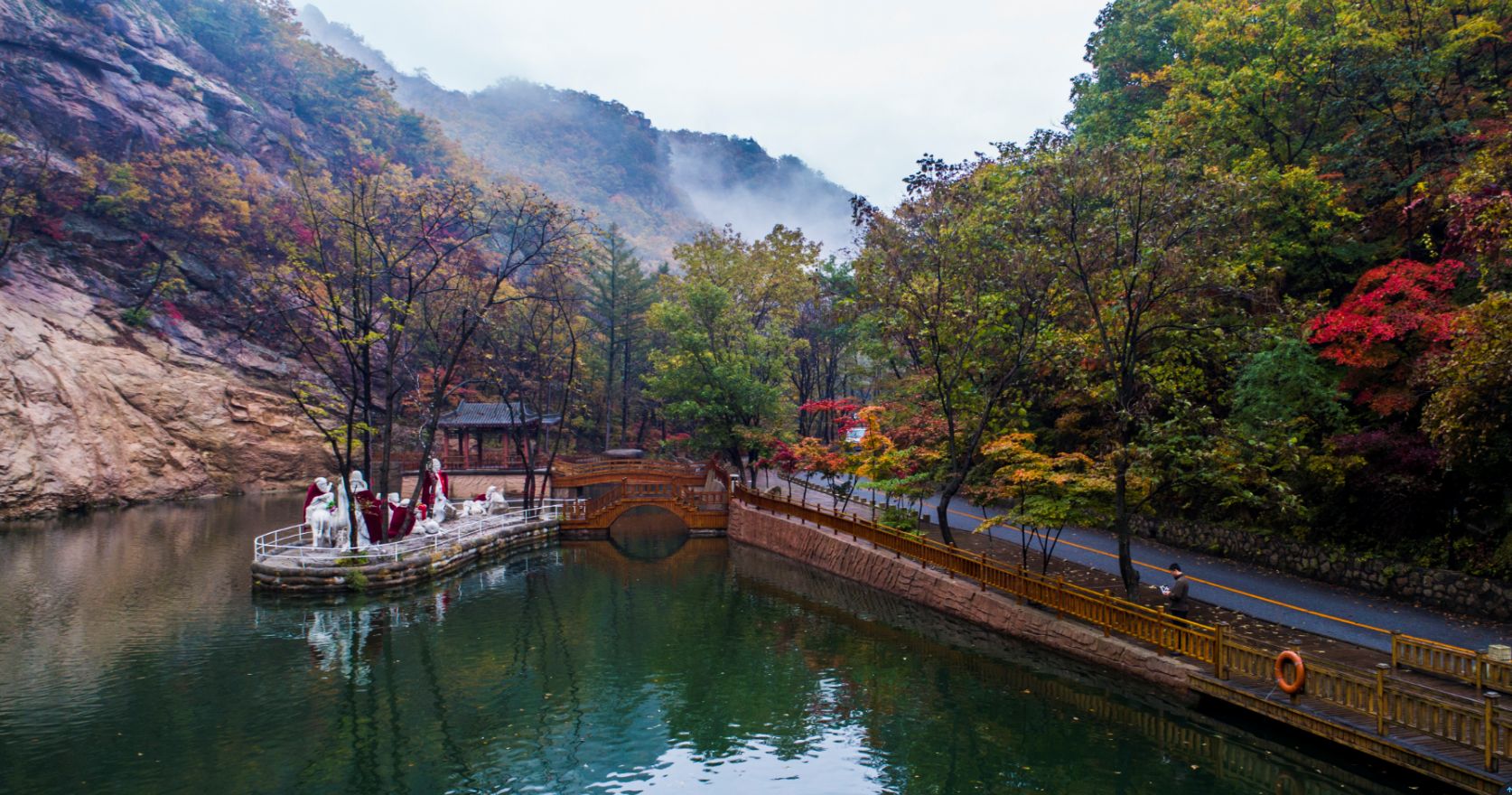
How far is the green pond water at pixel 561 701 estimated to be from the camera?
11.9m

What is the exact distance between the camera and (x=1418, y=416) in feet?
59.4

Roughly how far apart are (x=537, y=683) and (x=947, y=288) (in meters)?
17.0

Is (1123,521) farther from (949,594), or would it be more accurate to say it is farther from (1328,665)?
(1328,665)

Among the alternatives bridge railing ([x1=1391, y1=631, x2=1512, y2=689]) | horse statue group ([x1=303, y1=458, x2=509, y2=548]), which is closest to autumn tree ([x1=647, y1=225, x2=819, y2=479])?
horse statue group ([x1=303, y1=458, x2=509, y2=548])

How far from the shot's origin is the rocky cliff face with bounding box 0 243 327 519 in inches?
1377

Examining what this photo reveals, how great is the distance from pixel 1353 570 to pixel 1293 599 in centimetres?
201

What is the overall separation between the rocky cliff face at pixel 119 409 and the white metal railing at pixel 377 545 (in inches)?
588

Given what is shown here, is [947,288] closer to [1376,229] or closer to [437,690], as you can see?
[1376,229]

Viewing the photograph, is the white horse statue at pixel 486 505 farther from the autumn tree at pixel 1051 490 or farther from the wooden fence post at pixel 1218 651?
the wooden fence post at pixel 1218 651

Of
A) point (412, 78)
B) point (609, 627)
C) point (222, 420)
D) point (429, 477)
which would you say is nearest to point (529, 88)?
point (412, 78)

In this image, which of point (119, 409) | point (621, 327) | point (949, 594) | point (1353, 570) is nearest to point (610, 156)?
point (621, 327)

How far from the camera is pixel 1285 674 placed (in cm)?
1224

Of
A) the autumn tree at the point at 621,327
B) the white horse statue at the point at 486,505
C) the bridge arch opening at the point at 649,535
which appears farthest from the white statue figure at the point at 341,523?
the autumn tree at the point at 621,327

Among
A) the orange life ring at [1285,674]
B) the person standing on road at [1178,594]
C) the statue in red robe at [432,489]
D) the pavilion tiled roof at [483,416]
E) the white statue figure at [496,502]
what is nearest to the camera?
the orange life ring at [1285,674]
